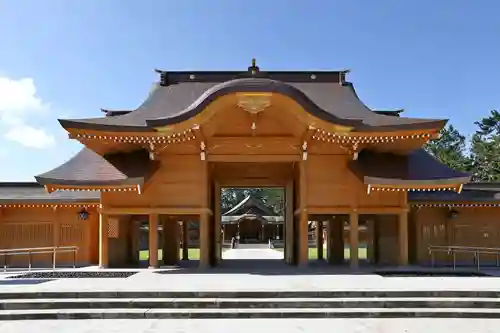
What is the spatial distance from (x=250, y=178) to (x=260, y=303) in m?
9.24

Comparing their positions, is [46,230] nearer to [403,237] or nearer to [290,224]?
[290,224]

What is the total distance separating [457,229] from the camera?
16.4 metres

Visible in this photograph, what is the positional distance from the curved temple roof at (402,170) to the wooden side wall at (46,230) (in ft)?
31.6

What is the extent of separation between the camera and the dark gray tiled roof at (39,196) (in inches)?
625

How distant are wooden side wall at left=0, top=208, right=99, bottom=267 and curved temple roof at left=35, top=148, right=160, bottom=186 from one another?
2182 millimetres

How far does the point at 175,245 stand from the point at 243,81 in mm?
7782

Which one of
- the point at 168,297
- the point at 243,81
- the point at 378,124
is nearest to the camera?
the point at 168,297

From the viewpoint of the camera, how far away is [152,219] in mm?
14023

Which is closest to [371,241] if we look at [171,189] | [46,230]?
[171,189]

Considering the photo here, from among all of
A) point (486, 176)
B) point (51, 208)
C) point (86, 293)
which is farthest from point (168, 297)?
point (486, 176)

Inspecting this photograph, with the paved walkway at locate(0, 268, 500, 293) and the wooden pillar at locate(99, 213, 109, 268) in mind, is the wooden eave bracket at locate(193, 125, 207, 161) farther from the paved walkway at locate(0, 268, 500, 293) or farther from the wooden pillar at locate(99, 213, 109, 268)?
the paved walkway at locate(0, 268, 500, 293)

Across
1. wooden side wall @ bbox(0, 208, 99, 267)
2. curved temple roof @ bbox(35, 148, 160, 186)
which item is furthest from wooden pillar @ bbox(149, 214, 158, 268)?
wooden side wall @ bbox(0, 208, 99, 267)
